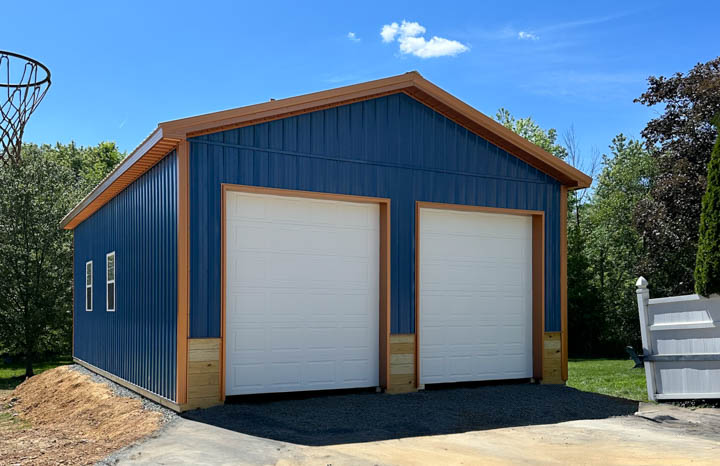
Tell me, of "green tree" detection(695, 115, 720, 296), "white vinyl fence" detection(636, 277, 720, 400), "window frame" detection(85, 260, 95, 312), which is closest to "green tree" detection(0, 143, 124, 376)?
"window frame" detection(85, 260, 95, 312)

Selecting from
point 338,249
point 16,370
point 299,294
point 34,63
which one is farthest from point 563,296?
point 16,370

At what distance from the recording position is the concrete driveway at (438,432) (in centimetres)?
675

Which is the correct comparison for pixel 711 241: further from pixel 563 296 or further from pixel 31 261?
pixel 31 261

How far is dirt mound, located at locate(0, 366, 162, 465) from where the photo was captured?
24.9ft

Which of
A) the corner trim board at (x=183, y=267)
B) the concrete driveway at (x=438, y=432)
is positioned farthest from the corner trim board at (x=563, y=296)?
the corner trim board at (x=183, y=267)

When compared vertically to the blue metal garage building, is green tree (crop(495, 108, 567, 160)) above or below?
above

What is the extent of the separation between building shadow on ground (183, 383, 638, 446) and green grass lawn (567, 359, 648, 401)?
1472mm

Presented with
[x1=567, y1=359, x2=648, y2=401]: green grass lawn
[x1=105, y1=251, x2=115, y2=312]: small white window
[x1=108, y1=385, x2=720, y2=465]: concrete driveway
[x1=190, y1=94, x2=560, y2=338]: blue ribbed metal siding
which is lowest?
[x1=567, y1=359, x2=648, y2=401]: green grass lawn

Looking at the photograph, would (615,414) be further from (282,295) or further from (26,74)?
(26,74)

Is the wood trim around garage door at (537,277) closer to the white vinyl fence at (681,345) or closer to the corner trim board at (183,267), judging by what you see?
the white vinyl fence at (681,345)

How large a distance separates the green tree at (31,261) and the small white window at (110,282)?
8785 mm

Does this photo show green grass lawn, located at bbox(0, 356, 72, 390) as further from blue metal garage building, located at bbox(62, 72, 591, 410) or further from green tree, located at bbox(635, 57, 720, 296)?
green tree, located at bbox(635, 57, 720, 296)

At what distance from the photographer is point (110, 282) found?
1297cm

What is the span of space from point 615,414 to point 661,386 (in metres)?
1.12
